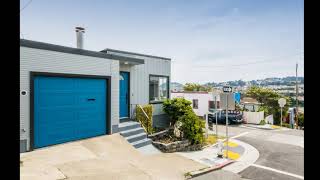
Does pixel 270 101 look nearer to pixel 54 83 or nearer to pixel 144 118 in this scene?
pixel 144 118

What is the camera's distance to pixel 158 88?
50.5 feet

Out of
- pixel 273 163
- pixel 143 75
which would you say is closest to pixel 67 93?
pixel 143 75

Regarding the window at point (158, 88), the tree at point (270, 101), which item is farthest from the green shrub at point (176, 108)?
the tree at point (270, 101)

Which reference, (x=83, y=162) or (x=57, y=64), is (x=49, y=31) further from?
(x=83, y=162)

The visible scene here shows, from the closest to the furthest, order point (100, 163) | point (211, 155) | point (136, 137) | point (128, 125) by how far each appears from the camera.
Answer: point (100, 163) < point (211, 155) < point (136, 137) < point (128, 125)

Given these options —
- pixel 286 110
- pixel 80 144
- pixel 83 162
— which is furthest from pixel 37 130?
pixel 286 110

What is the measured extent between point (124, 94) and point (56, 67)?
4.60m

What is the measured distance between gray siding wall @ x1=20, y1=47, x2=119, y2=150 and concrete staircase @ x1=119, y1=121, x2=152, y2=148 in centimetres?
63

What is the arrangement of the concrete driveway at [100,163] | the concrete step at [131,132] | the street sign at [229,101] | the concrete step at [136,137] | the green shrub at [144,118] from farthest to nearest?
the green shrub at [144,118], the concrete step at [131,132], the concrete step at [136,137], the street sign at [229,101], the concrete driveway at [100,163]

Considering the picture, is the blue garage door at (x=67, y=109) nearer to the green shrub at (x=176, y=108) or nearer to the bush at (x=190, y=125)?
the bush at (x=190, y=125)

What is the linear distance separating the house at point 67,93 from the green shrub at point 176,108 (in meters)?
2.57

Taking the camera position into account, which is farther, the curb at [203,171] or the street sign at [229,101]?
the street sign at [229,101]

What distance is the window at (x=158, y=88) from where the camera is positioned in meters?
14.8
